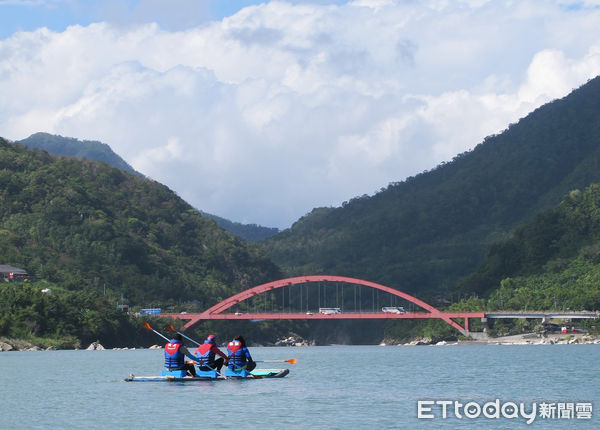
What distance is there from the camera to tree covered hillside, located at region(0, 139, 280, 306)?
154m

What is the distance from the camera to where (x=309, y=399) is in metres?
45.3

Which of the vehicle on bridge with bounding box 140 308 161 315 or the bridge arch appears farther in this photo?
the vehicle on bridge with bounding box 140 308 161 315

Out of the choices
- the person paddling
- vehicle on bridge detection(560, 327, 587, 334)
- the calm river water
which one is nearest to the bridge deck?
vehicle on bridge detection(560, 327, 587, 334)

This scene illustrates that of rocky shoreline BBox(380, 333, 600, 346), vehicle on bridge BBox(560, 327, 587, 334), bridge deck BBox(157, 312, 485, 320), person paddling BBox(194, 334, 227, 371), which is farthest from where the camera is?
vehicle on bridge BBox(560, 327, 587, 334)

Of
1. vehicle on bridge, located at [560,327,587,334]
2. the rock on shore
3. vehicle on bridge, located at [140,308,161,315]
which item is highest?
vehicle on bridge, located at [140,308,161,315]

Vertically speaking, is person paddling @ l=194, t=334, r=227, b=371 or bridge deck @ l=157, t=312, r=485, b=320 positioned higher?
bridge deck @ l=157, t=312, r=485, b=320

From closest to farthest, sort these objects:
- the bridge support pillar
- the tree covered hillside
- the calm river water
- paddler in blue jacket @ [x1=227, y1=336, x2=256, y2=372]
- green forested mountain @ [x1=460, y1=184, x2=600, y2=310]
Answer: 1. the calm river water
2. paddler in blue jacket @ [x1=227, y1=336, x2=256, y2=372]
3. the bridge support pillar
4. green forested mountain @ [x1=460, y1=184, x2=600, y2=310]
5. the tree covered hillside

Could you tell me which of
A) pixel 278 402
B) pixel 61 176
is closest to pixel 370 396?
pixel 278 402

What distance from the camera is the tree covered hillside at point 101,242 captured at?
15400cm

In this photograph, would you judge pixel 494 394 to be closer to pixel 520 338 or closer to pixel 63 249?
pixel 520 338

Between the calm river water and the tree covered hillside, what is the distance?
86.9 metres

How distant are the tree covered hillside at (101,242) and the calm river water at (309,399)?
285 ft

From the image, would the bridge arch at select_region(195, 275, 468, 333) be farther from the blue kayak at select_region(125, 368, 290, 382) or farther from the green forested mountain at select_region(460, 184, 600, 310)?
the blue kayak at select_region(125, 368, 290, 382)

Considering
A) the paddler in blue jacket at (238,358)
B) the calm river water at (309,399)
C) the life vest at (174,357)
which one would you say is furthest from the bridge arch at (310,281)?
the life vest at (174,357)
